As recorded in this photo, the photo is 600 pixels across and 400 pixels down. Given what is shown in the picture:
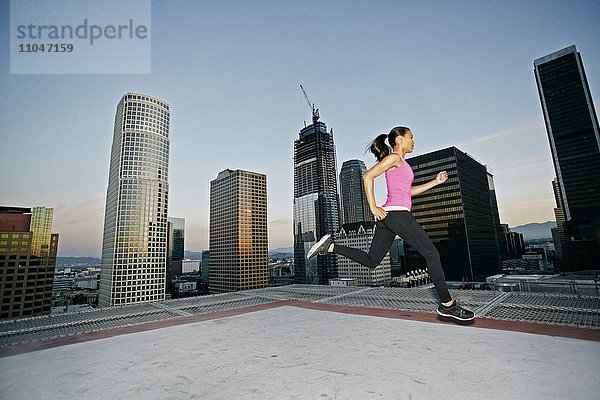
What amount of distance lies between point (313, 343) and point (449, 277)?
119m

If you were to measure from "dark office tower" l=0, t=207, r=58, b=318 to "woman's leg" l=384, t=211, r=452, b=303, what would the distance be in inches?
5003

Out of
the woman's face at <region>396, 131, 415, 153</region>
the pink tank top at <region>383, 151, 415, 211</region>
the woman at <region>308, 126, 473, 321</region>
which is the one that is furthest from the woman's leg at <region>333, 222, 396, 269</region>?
the woman's face at <region>396, 131, 415, 153</region>

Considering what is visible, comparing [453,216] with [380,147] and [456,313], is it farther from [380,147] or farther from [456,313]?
[380,147]

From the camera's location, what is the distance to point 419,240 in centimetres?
428

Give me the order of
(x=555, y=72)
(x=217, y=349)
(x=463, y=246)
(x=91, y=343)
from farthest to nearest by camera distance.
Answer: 1. (x=555, y=72)
2. (x=463, y=246)
3. (x=91, y=343)
4. (x=217, y=349)

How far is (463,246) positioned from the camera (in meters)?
99.3

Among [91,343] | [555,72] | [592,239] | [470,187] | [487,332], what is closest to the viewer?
[487,332]

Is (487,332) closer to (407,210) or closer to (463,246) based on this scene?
(407,210)

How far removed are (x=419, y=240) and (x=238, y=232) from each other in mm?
150407

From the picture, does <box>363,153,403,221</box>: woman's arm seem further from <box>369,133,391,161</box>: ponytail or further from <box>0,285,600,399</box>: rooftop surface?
<box>0,285,600,399</box>: rooftop surface

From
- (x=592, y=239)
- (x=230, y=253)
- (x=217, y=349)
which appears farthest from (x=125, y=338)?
(x=230, y=253)

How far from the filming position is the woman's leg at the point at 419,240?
429 cm

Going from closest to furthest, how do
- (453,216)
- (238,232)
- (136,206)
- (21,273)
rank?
(21,273) < (453,216) < (136,206) < (238,232)

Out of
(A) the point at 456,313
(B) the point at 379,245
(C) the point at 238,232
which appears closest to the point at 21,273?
(C) the point at 238,232
